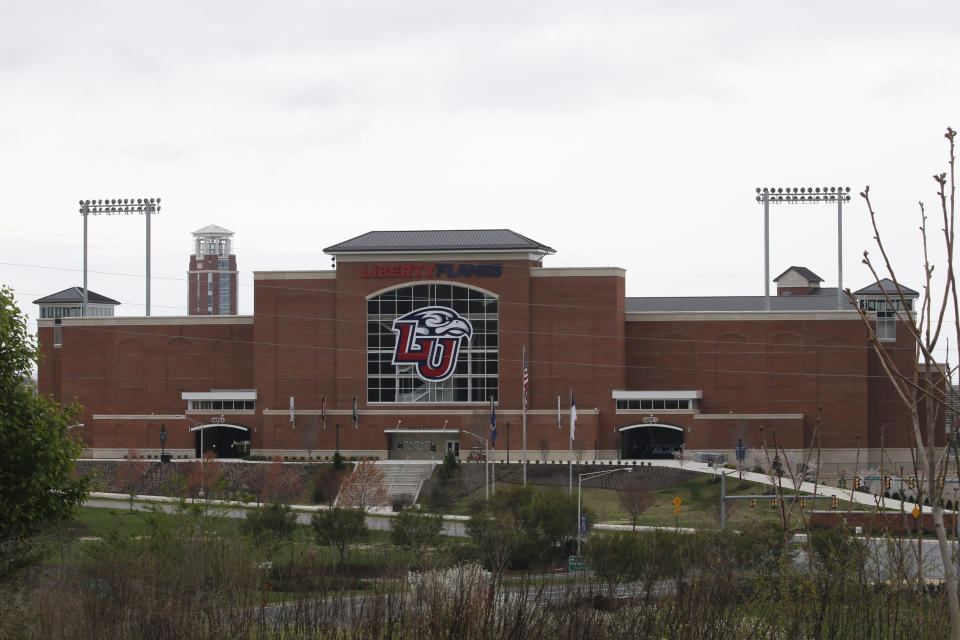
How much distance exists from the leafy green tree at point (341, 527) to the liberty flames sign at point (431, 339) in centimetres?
3687

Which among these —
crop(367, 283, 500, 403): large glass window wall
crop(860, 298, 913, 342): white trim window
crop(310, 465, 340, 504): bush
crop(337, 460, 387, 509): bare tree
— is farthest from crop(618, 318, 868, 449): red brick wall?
crop(337, 460, 387, 509): bare tree

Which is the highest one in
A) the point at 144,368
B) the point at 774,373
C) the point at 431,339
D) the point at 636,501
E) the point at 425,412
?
the point at 431,339

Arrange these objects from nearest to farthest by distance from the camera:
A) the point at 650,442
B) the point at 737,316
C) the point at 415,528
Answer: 1. the point at 415,528
2. the point at 737,316
3. the point at 650,442

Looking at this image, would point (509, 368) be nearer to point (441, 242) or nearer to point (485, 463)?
point (485, 463)

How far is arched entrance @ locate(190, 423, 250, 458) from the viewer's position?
93.4 meters

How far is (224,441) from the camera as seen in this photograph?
318ft

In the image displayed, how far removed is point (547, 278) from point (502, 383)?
8476 mm

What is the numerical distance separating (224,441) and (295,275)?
1567 centimetres

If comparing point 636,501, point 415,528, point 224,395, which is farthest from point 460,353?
point 415,528

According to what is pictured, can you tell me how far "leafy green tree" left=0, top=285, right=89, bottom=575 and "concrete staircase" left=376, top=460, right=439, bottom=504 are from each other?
47.2 metres

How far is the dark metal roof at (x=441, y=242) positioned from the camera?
88812 millimetres

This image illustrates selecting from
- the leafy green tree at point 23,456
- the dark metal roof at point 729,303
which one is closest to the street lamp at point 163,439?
the dark metal roof at point 729,303

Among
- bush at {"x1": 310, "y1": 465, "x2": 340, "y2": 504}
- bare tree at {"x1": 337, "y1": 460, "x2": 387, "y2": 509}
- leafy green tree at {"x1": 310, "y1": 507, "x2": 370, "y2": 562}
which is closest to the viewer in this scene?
leafy green tree at {"x1": 310, "y1": 507, "x2": 370, "y2": 562}

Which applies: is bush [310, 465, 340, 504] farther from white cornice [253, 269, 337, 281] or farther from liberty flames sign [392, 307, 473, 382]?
white cornice [253, 269, 337, 281]
